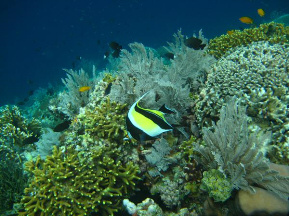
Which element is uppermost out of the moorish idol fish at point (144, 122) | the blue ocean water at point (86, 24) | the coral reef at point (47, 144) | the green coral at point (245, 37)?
the blue ocean water at point (86, 24)

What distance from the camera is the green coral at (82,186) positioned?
3236mm

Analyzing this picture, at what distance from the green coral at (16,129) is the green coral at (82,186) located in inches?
102

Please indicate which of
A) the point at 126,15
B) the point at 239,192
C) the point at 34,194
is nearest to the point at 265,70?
the point at 239,192

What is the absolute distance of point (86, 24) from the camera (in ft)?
330

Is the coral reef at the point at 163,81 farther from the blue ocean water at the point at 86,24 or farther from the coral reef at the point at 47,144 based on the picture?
the blue ocean water at the point at 86,24

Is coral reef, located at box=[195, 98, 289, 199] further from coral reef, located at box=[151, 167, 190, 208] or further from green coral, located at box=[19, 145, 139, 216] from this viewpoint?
green coral, located at box=[19, 145, 139, 216]

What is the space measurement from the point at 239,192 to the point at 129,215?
2141mm

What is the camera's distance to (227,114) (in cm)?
283

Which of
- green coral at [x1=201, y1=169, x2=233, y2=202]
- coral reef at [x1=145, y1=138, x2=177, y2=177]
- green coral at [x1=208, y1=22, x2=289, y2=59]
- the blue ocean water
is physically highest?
the blue ocean water

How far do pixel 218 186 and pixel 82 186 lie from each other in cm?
231

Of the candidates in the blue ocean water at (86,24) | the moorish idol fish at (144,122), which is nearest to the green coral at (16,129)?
the moorish idol fish at (144,122)

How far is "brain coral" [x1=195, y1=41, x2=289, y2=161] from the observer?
3180mm

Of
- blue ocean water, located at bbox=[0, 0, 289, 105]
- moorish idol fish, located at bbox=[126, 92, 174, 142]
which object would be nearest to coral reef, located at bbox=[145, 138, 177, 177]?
moorish idol fish, located at bbox=[126, 92, 174, 142]

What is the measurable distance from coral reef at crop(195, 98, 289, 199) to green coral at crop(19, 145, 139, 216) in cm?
151
